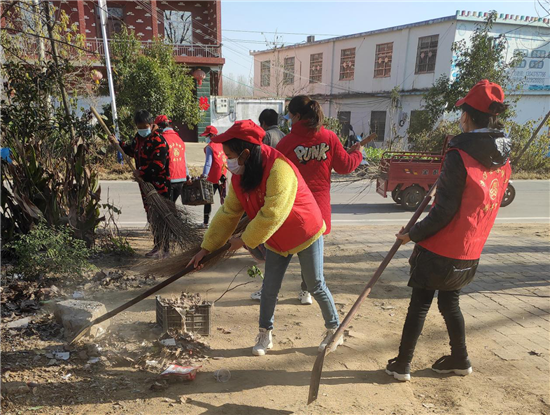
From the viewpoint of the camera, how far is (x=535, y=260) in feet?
17.4

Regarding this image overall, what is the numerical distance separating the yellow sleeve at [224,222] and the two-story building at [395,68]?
15721mm

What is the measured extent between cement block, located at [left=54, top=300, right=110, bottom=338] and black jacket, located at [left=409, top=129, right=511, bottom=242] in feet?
8.02

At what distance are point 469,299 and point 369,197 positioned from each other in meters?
6.80

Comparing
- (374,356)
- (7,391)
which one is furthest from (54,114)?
(374,356)

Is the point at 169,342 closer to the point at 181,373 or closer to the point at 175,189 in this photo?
the point at 181,373

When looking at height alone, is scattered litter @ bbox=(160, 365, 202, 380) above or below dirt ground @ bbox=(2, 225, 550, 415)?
above

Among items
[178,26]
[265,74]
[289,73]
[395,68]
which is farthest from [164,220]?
[265,74]

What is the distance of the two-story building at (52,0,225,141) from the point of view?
20469 millimetres

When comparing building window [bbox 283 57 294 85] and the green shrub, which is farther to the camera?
building window [bbox 283 57 294 85]

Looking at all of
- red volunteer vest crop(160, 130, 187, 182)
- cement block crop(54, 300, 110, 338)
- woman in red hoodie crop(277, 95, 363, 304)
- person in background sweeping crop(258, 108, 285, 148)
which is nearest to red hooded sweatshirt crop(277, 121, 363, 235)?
woman in red hoodie crop(277, 95, 363, 304)

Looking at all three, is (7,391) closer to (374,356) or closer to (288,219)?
(288,219)

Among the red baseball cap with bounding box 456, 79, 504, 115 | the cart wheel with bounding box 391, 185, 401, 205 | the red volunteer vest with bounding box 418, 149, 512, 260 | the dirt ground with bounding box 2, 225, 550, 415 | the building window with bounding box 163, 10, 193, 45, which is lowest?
the cart wheel with bounding box 391, 185, 401, 205

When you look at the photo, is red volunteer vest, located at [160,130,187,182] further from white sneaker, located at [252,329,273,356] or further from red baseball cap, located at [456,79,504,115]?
red baseball cap, located at [456,79,504,115]

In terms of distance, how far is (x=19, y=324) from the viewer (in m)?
3.26
